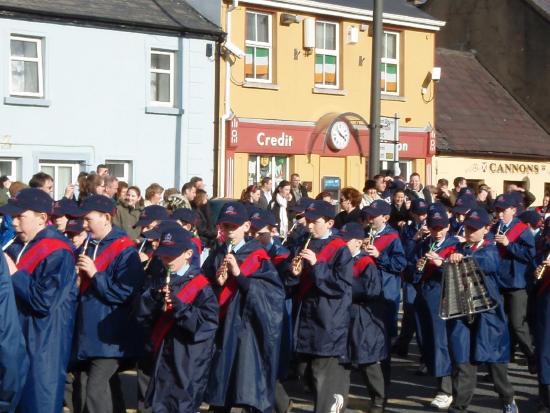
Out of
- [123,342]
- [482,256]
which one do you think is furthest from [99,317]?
[482,256]

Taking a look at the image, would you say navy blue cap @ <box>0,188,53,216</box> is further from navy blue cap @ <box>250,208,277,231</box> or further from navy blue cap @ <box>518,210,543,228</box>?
navy blue cap @ <box>518,210,543,228</box>

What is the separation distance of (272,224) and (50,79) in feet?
48.0

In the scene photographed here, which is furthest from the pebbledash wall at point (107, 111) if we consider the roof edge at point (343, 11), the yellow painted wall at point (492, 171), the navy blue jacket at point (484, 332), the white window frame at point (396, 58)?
the navy blue jacket at point (484, 332)

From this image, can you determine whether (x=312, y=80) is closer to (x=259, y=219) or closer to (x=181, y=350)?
(x=259, y=219)

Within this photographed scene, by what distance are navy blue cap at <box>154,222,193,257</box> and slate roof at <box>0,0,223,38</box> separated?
51.1 ft

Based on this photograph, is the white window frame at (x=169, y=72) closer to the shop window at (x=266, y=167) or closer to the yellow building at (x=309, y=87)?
the yellow building at (x=309, y=87)

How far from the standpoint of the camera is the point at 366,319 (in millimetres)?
11055

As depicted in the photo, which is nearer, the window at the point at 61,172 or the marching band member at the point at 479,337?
the marching band member at the point at 479,337

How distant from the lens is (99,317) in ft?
29.5

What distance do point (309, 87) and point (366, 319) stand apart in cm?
1867

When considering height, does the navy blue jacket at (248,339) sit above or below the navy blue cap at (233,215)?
below

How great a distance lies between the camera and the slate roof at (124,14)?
23609 mm

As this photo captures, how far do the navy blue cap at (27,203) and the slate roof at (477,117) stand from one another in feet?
85.0

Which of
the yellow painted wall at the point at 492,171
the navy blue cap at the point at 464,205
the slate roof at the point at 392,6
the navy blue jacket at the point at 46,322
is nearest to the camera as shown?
the navy blue jacket at the point at 46,322
